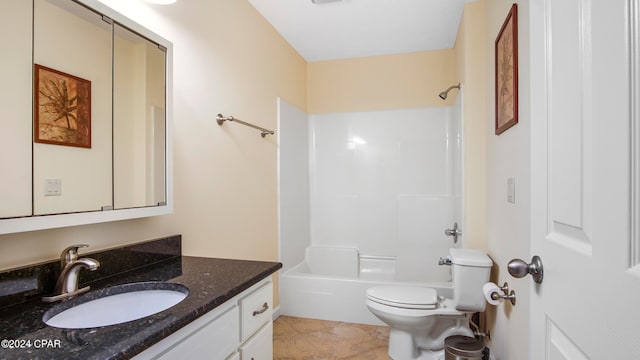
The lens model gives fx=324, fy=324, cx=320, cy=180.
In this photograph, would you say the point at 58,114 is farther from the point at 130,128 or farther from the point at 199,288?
the point at 199,288

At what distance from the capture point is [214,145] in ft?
6.32

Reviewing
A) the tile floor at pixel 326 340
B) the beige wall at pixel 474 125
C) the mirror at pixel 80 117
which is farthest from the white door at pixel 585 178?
the tile floor at pixel 326 340

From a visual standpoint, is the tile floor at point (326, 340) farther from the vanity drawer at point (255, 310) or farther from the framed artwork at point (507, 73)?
the framed artwork at point (507, 73)

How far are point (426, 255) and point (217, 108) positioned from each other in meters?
2.39

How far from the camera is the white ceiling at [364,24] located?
242 cm

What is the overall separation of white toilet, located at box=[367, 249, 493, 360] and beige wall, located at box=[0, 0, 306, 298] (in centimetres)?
104

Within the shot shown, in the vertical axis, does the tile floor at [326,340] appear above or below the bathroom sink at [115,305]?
below

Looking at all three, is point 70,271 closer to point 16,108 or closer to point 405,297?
point 16,108

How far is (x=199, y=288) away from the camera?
1064 millimetres

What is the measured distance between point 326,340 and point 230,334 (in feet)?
5.05

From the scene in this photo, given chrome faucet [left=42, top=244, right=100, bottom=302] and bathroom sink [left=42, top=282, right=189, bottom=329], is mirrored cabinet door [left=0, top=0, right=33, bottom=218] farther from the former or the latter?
bathroom sink [left=42, top=282, right=189, bottom=329]

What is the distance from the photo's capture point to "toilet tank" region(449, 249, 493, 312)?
1.83 meters

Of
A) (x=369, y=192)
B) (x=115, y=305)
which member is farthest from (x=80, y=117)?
(x=369, y=192)

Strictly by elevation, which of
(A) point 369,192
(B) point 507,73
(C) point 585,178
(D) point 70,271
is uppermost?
(B) point 507,73
